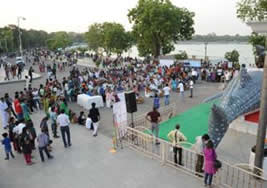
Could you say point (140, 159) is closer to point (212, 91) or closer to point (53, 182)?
point (53, 182)

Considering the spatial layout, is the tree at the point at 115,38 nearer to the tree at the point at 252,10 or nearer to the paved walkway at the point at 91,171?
the tree at the point at 252,10

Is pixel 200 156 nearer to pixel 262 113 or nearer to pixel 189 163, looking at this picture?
pixel 189 163

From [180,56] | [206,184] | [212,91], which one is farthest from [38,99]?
[180,56]

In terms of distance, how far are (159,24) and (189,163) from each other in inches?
1164

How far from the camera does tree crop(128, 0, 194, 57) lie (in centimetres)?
3400

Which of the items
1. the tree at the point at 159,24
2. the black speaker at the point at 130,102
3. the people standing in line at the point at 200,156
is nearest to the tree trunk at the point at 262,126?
the people standing in line at the point at 200,156

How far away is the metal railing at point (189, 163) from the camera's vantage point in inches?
244

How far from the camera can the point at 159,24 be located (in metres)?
34.1

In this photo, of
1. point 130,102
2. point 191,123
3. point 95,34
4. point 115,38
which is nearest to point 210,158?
point 130,102

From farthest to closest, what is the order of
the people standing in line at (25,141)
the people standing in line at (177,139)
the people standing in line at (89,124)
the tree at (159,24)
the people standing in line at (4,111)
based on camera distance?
the tree at (159,24) → the people standing in line at (4,111) → the people standing in line at (89,124) → the people standing in line at (25,141) → the people standing in line at (177,139)

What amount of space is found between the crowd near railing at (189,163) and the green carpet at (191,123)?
139 cm

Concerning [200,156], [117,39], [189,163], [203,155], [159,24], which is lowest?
[189,163]

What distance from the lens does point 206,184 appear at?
627 cm

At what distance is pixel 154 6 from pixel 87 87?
74.4 ft
